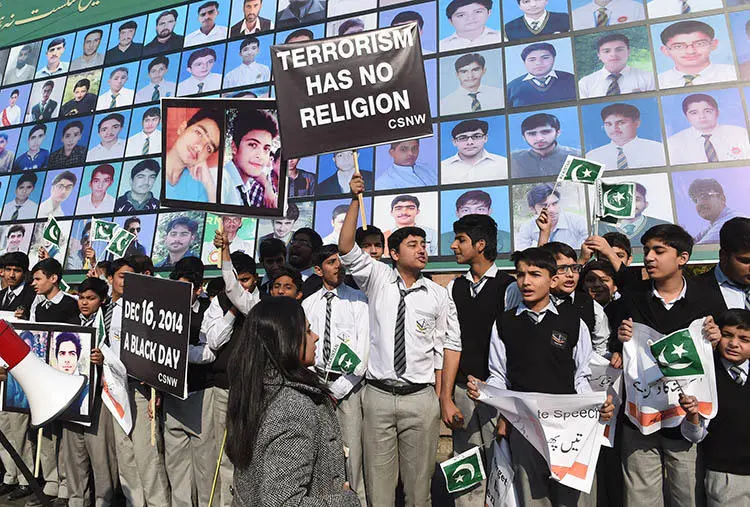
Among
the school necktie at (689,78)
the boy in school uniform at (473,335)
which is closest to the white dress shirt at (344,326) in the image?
the boy in school uniform at (473,335)

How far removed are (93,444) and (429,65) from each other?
20.9 ft

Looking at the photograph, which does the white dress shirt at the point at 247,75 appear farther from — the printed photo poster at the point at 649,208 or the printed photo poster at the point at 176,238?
the printed photo poster at the point at 649,208

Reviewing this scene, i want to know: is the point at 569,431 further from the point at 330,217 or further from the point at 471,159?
the point at 330,217

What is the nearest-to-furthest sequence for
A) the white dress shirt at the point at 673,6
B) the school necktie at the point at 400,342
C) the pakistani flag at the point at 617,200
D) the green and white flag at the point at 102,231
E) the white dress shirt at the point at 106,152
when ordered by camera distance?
the school necktie at the point at 400,342 < the pakistani flag at the point at 617,200 < the green and white flag at the point at 102,231 < the white dress shirt at the point at 673,6 < the white dress shirt at the point at 106,152

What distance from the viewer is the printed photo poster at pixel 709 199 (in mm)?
6012

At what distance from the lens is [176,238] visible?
8.91 metres

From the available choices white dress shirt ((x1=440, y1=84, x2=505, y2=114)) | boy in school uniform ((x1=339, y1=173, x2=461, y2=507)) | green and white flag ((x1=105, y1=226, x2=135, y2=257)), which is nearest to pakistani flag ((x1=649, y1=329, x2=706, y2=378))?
boy in school uniform ((x1=339, y1=173, x2=461, y2=507))

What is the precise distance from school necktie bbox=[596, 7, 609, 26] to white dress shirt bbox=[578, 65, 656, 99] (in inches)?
26.1

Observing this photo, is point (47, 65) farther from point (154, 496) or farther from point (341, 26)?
point (154, 496)

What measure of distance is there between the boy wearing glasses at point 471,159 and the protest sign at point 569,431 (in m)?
4.70

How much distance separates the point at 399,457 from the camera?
3410 millimetres

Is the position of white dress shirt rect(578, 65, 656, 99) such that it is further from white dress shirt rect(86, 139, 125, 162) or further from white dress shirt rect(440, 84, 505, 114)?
white dress shirt rect(86, 139, 125, 162)

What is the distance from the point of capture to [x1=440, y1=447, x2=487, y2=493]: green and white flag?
10.6 feet

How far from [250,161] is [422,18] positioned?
5.12 metres
